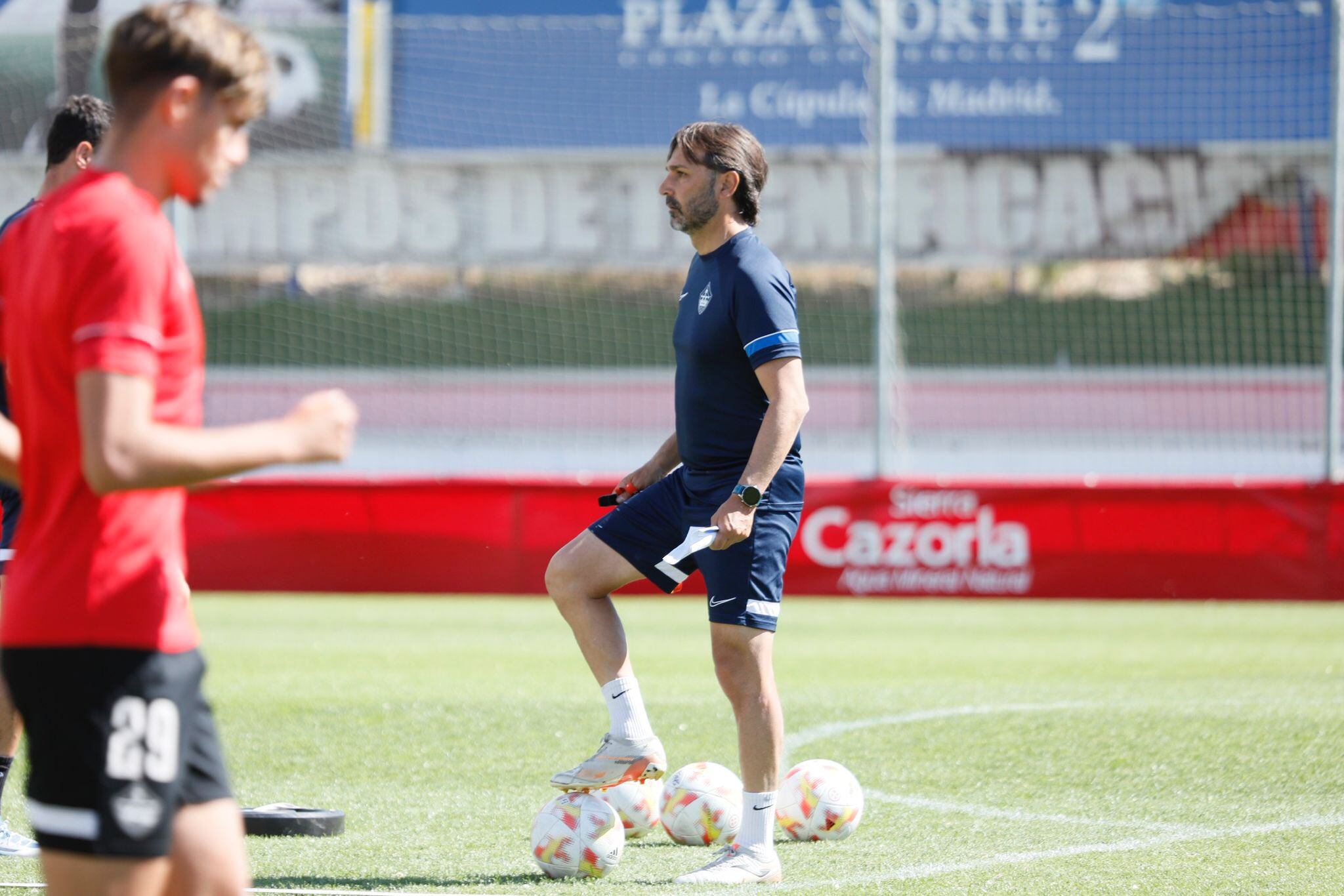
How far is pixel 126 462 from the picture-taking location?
251 cm

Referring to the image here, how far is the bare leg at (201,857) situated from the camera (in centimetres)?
270

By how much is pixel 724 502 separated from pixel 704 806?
1094 millimetres

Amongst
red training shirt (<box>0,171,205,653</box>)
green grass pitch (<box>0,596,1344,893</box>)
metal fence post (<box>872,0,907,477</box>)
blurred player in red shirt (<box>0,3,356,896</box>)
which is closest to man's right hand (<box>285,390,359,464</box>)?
blurred player in red shirt (<box>0,3,356,896</box>)

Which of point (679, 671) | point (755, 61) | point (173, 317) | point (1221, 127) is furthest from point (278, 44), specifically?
point (173, 317)

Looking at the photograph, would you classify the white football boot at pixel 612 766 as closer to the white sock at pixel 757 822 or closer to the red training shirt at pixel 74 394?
the white sock at pixel 757 822

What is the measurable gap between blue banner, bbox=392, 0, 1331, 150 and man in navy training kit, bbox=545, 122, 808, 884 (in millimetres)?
24130

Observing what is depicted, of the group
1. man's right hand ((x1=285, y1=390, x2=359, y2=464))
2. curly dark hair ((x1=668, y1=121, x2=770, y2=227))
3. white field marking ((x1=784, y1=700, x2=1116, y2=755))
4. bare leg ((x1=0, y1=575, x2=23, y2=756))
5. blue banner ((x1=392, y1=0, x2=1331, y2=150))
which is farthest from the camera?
blue banner ((x1=392, y1=0, x2=1331, y2=150))

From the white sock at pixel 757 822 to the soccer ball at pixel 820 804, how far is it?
486 millimetres

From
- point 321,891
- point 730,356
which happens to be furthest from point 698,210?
point 321,891

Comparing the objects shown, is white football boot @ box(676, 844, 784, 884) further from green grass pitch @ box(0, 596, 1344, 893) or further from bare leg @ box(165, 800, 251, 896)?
bare leg @ box(165, 800, 251, 896)

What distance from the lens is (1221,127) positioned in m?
32.6

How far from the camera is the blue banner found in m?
29.2

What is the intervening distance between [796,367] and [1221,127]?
98.9 ft

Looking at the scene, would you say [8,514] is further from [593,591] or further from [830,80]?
[830,80]
